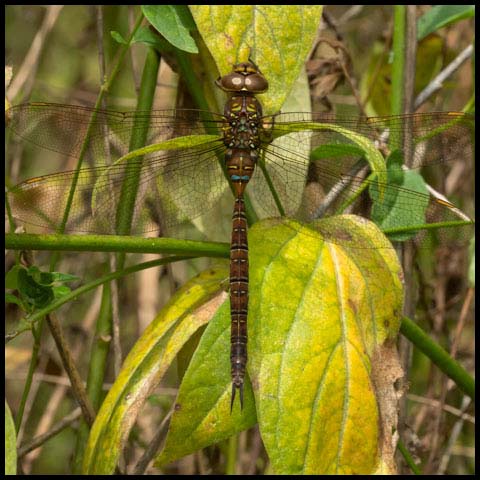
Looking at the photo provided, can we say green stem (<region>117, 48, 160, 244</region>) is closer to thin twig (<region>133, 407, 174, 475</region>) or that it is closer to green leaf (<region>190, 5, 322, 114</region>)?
green leaf (<region>190, 5, 322, 114</region>)

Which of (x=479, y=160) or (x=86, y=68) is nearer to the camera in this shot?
(x=479, y=160)

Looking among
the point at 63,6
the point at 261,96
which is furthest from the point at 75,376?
the point at 63,6

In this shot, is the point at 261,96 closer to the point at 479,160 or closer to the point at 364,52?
the point at 479,160

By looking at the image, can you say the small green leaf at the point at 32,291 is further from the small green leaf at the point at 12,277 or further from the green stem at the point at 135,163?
the green stem at the point at 135,163

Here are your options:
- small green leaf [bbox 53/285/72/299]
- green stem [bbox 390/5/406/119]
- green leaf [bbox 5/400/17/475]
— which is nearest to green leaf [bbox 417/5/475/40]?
green stem [bbox 390/5/406/119]

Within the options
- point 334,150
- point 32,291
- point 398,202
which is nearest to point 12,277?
point 32,291

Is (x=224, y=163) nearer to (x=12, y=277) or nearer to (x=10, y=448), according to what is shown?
(x=12, y=277)
